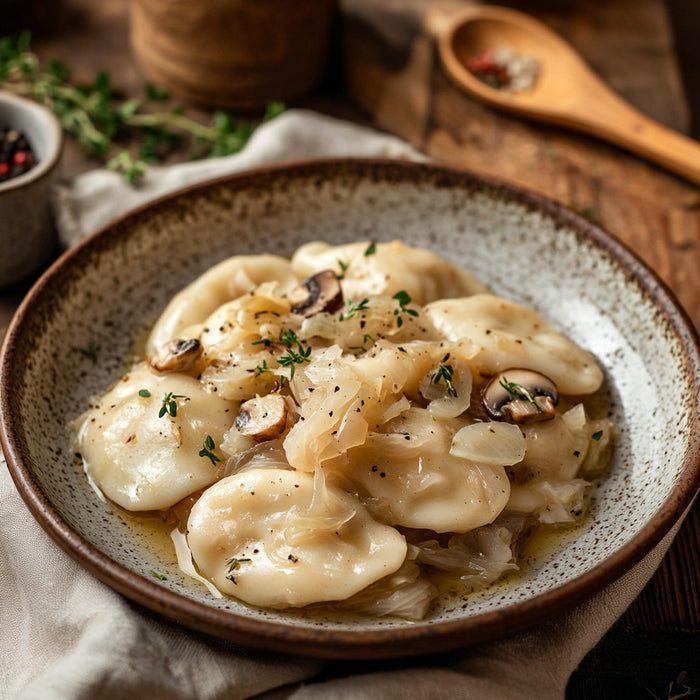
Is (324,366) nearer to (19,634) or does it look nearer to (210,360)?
(210,360)

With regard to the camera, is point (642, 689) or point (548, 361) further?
point (548, 361)

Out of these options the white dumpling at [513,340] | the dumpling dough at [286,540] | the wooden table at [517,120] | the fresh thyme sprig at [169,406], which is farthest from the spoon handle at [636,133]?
the fresh thyme sprig at [169,406]

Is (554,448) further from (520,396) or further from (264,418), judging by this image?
(264,418)

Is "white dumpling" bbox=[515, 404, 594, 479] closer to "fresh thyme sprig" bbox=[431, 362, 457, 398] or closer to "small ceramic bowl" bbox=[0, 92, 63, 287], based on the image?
"fresh thyme sprig" bbox=[431, 362, 457, 398]

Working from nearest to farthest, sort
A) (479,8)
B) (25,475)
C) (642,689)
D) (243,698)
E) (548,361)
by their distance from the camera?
(243,698), (25,475), (642,689), (548,361), (479,8)

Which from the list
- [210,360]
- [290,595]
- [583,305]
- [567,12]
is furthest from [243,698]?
[567,12]

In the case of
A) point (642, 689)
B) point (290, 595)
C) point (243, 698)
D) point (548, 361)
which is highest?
point (548, 361)

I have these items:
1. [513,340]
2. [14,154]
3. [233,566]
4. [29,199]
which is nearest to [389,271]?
[513,340]
